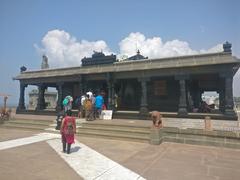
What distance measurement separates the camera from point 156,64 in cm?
1507

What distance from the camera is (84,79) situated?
17.7 metres

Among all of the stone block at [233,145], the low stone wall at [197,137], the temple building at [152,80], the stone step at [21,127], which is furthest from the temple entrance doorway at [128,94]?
the stone block at [233,145]

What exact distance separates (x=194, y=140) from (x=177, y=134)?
0.76 m

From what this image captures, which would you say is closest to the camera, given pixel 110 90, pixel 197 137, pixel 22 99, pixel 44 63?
pixel 197 137

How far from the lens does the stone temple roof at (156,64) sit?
13234 mm

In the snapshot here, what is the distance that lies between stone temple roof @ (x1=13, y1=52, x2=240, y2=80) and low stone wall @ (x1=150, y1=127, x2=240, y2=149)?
18.4 ft

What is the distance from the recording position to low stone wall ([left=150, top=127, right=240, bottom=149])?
28.7ft

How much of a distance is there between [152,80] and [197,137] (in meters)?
9.27

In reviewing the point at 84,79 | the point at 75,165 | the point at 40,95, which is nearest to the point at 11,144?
the point at 75,165

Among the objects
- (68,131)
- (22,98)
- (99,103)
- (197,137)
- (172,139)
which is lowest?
(172,139)

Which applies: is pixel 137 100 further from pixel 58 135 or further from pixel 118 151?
pixel 118 151

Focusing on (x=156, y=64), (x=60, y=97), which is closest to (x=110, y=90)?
(x=156, y=64)

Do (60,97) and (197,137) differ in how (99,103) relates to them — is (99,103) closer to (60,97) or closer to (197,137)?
(60,97)

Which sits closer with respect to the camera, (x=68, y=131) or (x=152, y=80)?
(x=68, y=131)
